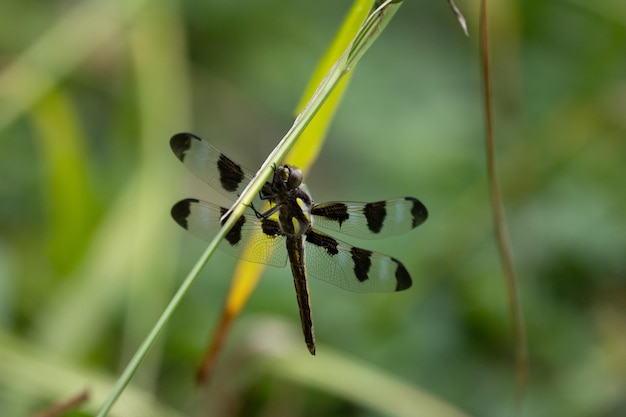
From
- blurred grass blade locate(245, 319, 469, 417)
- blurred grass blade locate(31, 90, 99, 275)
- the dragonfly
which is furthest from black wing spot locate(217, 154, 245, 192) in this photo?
blurred grass blade locate(31, 90, 99, 275)

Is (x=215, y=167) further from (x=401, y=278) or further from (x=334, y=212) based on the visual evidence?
(x=401, y=278)

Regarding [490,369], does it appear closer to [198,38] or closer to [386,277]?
[386,277]

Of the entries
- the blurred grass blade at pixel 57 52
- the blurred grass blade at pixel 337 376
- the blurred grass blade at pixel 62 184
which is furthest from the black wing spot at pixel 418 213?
the blurred grass blade at pixel 57 52

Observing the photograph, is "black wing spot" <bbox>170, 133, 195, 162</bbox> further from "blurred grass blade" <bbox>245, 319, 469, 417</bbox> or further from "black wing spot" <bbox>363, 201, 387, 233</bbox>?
"blurred grass blade" <bbox>245, 319, 469, 417</bbox>

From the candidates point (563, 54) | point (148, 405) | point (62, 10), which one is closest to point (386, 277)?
point (148, 405)

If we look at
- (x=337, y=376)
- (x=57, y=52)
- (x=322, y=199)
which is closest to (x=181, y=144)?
(x=337, y=376)

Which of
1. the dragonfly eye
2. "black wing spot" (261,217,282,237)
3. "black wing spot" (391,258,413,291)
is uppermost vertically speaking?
the dragonfly eye

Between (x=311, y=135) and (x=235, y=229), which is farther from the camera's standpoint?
(x=235, y=229)
